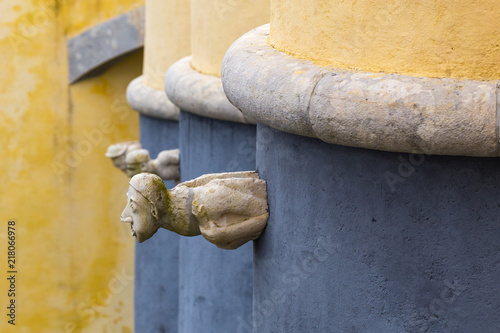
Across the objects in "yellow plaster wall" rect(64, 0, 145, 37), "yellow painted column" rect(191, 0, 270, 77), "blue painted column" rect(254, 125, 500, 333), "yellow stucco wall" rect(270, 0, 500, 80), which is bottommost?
"blue painted column" rect(254, 125, 500, 333)

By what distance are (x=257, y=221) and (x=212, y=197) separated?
0.48 feet

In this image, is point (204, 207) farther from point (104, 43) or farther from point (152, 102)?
point (104, 43)

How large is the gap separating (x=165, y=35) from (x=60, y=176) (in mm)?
2710

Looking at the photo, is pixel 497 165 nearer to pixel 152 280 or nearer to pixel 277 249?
pixel 277 249

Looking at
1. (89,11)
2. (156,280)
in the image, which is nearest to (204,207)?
(156,280)

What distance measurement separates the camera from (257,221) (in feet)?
7.22

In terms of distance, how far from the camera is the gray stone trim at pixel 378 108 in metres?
1.61

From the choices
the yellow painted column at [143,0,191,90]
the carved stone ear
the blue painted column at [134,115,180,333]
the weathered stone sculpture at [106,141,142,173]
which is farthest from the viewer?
the blue painted column at [134,115,180,333]

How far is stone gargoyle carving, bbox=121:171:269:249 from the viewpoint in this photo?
216 centimetres

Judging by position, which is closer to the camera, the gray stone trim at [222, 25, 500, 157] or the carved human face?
the gray stone trim at [222, 25, 500, 157]

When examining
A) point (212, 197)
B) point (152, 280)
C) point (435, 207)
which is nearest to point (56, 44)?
point (152, 280)

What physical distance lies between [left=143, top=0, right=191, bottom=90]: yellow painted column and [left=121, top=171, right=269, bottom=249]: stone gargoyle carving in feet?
8.66

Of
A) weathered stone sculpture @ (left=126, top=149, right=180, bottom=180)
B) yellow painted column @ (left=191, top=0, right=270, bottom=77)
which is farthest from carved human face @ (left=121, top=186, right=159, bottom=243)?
weathered stone sculpture @ (left=126, top=149, right=180, bottom=180)

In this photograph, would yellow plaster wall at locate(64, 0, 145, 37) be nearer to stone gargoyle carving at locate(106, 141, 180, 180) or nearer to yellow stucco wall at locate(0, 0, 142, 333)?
yellow stucco wall at locate(0, 0, 142, 333)
